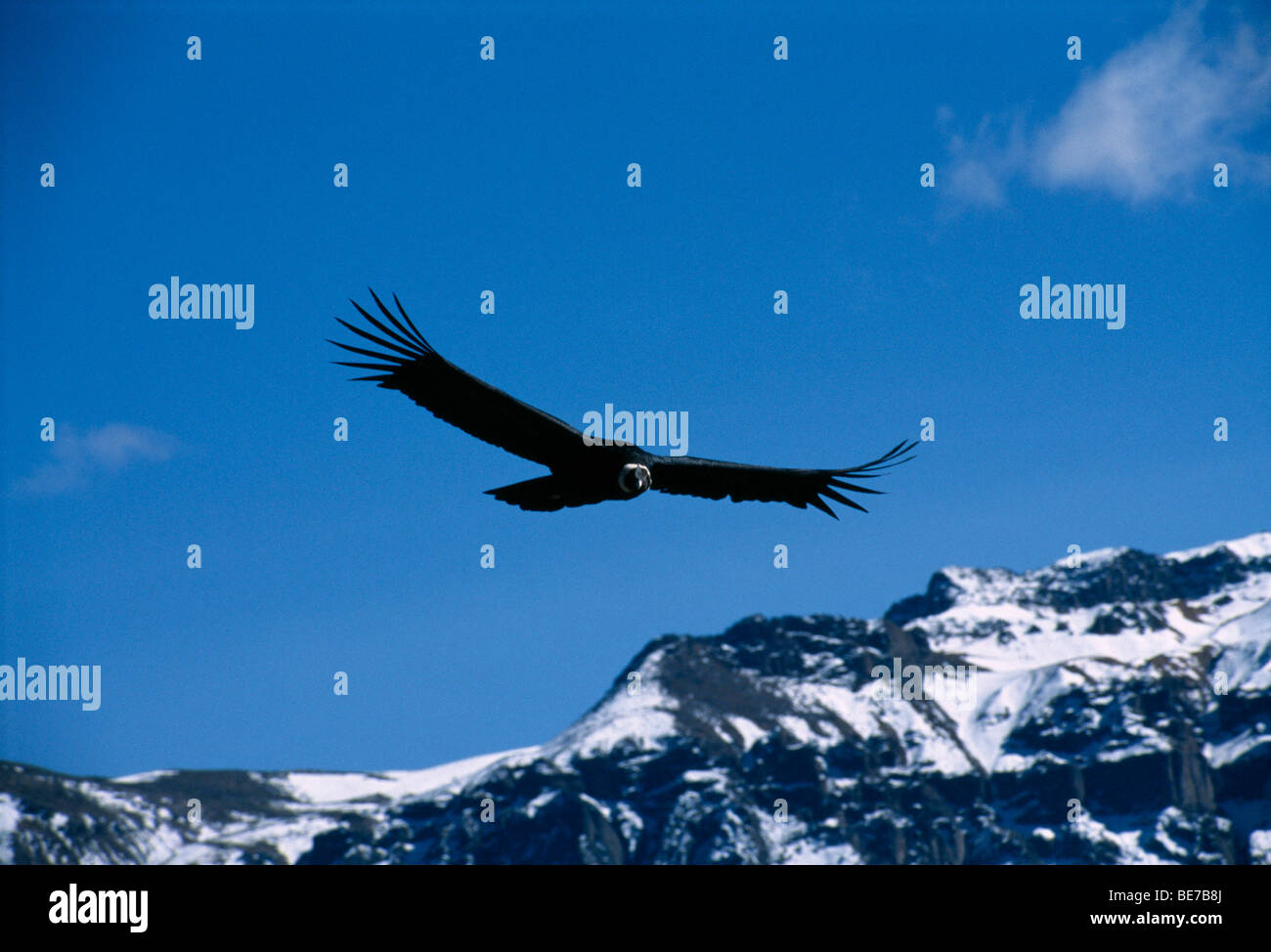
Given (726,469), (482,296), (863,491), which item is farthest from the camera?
(482,296)

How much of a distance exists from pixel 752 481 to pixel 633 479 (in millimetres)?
4225

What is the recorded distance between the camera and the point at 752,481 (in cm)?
2711

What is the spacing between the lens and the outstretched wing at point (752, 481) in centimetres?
2558

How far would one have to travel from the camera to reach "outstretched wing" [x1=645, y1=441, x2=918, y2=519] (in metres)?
25.6

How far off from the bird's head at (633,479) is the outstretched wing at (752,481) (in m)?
1.22

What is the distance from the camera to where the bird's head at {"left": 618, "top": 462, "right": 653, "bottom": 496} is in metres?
23.4

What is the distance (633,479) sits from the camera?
76.8 feet

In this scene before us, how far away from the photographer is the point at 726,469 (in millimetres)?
26234

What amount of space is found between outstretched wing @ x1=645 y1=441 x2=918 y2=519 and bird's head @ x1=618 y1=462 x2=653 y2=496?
48.2 inches
